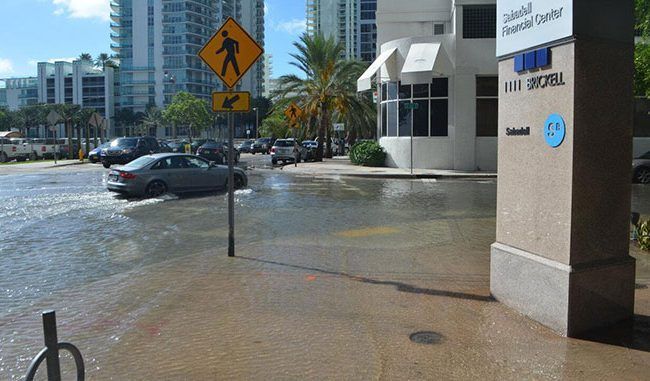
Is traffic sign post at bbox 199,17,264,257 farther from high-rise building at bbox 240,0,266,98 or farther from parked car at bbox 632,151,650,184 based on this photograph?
high-rise building at bbox 240,0,266,98

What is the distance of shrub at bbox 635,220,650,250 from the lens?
8.95 meters

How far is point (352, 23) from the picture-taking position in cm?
17862

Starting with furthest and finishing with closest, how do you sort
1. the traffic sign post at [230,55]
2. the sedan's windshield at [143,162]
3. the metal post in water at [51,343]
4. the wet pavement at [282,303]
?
the sedan's windshield at [143,162]
the traffic sign post at [230,55]
the wet pavement at [282,303]
the metal post in water at [51,343]

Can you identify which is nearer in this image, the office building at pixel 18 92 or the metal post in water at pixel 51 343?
the metal post in water at pixel 51 343

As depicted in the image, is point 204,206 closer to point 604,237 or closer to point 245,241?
point 245,241

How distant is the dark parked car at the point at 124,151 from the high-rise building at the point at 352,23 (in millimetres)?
112124

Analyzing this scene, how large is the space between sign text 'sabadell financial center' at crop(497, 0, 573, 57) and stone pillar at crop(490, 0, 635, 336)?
3 cm

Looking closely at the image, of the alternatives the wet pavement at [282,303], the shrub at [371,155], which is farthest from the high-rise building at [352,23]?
the wet pavement at [282,303]

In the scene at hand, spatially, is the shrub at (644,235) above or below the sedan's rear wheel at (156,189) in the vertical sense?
below

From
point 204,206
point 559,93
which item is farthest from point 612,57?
point 204,206

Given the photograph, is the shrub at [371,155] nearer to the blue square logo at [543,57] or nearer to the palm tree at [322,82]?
the palm tree at [322,82]

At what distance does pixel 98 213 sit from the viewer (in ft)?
44.5

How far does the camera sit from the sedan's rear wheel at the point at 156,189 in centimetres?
1650

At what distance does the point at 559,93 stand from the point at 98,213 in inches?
436
